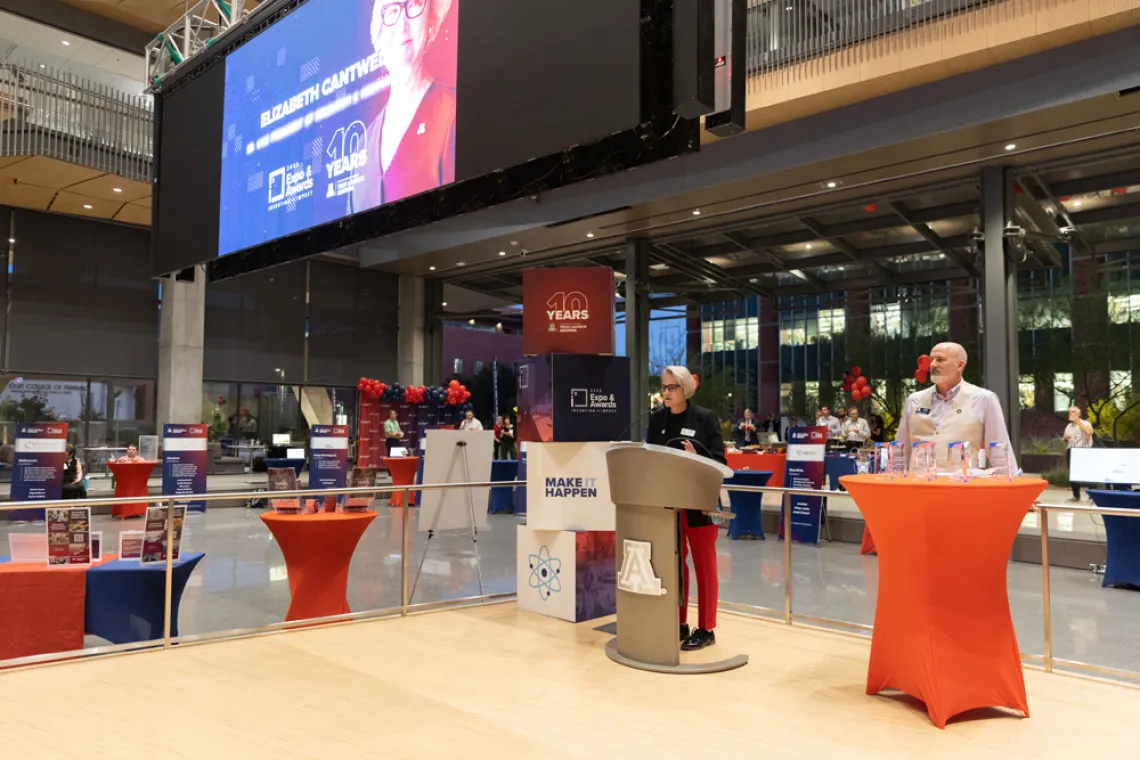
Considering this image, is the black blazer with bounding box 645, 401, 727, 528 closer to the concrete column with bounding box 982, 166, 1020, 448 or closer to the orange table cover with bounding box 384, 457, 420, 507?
the concrete column with bounding box 982, 166, 1020, 448

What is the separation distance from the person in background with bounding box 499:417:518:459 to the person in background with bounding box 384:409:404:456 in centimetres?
196

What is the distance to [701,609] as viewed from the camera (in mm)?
4012

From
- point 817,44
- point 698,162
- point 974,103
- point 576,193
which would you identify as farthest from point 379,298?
point 974,103

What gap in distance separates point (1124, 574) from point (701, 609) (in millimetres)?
4661

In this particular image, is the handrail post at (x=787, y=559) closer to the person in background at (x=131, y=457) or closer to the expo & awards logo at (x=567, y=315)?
the expo & awards logo at (x=567, y=315)

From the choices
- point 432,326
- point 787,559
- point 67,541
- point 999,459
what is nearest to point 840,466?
point 787,559

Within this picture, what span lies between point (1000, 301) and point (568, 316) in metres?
7.46

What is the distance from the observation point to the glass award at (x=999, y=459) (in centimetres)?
308

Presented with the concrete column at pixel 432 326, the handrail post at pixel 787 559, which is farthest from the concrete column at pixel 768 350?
the handrail post at pixel 787 559

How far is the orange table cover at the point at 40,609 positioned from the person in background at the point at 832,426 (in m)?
11.4

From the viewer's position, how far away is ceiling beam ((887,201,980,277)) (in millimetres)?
13023

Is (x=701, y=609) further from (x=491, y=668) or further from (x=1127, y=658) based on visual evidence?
(x=1127, y=658)

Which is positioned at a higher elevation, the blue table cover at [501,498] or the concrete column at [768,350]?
the concrete column at [768,350]

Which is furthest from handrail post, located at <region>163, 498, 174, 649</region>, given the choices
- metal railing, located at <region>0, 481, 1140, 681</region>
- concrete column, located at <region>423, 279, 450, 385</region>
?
concrete column, located at <region>423, 279, 450, 385</region>
